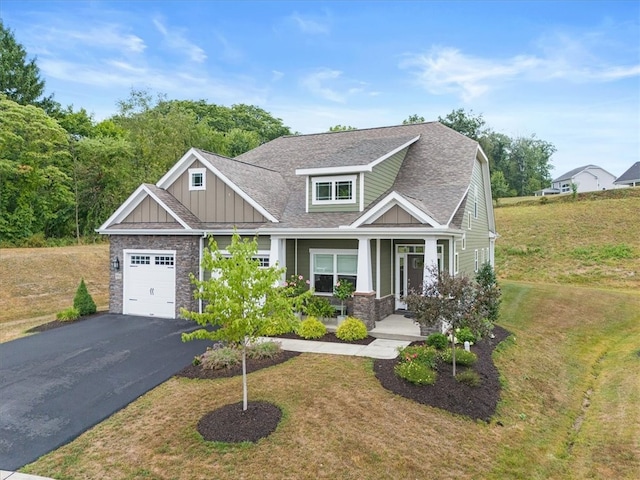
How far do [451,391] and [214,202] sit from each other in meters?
10.9

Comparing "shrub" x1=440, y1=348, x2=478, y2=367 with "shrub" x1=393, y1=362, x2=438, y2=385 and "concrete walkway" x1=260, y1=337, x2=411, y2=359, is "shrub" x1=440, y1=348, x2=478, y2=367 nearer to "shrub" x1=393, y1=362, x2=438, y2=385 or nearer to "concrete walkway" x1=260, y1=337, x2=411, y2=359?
"shrub" x1=393, y1=362, x2=438, y2=385

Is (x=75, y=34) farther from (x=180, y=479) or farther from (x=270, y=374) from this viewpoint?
(x=180, y=479)

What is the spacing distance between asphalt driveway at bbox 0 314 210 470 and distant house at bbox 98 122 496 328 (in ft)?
6.80

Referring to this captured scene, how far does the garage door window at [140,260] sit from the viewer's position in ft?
52.0

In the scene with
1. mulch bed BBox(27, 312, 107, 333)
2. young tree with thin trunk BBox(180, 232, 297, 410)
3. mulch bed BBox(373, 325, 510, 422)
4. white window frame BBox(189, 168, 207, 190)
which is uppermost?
white window frame BBox(189, 168, 207, 190)

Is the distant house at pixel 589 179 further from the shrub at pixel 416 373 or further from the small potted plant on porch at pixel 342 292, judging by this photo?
the shrub at pixel 416 373

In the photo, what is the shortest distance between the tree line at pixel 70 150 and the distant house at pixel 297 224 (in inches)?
605

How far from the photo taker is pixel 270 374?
9.70 meters

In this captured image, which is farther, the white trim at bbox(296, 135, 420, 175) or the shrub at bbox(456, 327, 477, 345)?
the white trim at bbox(296, 135, 420, 175)

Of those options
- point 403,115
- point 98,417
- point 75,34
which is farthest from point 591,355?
point 403,115

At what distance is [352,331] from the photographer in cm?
1262

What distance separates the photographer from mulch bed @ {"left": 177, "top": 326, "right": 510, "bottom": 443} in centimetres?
709

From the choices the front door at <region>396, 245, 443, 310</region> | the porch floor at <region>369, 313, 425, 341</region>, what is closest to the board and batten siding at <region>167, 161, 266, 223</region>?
the front door at <region>396, 245, 443, 310</region>

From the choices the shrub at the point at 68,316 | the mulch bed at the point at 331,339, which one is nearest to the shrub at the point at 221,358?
the mulch bed at the point at 331,339
